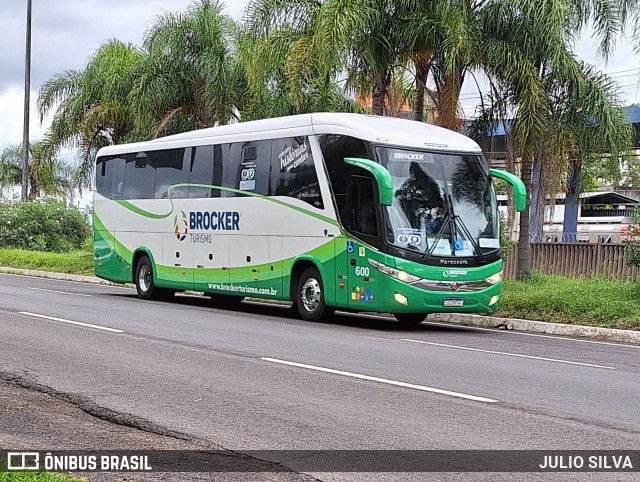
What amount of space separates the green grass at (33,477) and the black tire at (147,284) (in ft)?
53.8

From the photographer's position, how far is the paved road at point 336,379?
308 inches

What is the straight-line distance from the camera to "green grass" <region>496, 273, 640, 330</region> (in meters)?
16.7

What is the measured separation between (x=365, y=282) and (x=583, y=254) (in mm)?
10261

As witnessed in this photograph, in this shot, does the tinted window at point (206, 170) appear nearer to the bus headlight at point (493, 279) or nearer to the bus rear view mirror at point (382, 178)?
the bus rear view mirror at point (382, 178)

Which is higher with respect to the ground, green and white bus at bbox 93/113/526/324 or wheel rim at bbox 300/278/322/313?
green and white bus at bbox 93/113/526/324

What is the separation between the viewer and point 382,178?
15875 mm

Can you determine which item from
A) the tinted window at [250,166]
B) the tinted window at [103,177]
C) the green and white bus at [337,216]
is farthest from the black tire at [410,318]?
the tinted window at [103,177]

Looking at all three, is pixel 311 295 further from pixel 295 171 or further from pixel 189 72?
pixel 189 72

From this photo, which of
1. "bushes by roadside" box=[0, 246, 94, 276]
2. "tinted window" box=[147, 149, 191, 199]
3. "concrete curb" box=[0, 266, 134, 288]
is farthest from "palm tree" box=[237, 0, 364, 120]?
"bushes by roadside" box=[0, 246, 94, 276]

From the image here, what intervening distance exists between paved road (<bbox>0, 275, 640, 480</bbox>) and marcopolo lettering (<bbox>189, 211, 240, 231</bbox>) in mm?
2816

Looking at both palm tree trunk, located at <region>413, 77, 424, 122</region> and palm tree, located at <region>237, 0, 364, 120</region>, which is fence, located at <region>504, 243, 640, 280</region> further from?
palm tree, located at <region>237, 0, 364, 120</region>

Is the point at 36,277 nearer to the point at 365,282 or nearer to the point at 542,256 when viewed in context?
the point at 542,256

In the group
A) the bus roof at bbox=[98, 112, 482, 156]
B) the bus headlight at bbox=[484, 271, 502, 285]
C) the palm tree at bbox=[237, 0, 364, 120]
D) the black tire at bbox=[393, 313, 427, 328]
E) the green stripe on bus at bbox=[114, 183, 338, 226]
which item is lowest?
the black tire at bbox=[393, 313, 427, 328]

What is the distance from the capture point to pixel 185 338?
13984 millimetres
